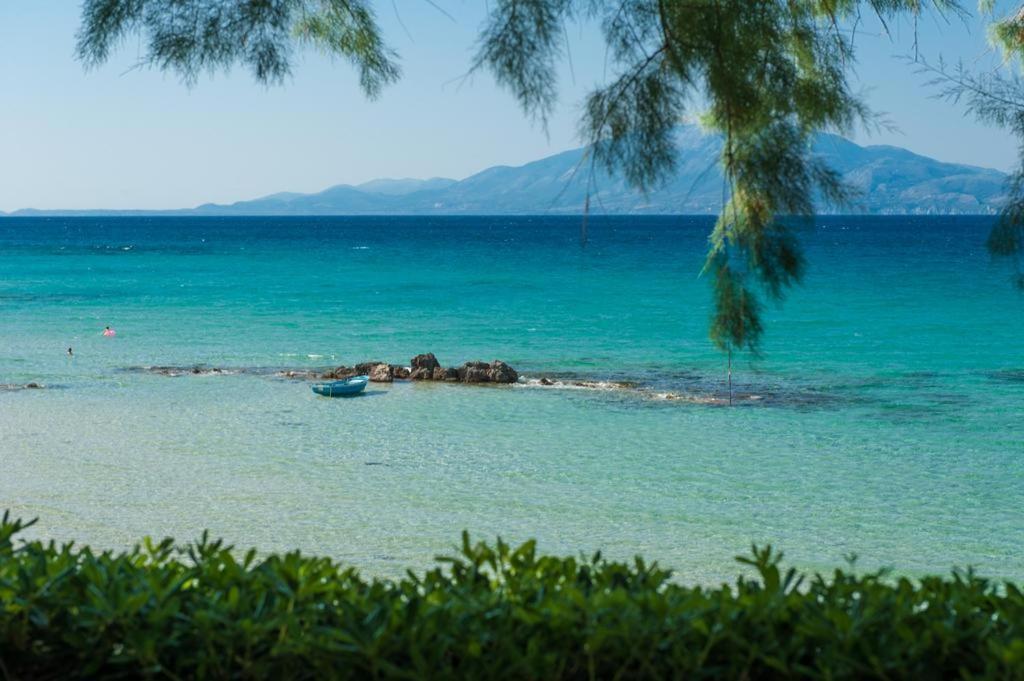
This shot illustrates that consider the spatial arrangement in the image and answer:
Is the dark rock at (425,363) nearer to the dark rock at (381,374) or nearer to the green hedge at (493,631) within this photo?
the dark rock at (381,374)

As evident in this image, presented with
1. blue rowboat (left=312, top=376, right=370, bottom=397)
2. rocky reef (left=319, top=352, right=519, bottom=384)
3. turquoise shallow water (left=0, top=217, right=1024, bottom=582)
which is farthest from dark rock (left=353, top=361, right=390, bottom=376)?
blue rowboat (left=312, top=376, right=370, bottom=397)

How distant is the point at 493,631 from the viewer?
3.45 meters

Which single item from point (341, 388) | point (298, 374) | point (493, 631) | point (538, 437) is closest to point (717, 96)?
point (493, 631)

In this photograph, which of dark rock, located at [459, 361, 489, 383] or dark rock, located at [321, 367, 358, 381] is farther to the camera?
dark rock, located at [321, 367, 358, 381]

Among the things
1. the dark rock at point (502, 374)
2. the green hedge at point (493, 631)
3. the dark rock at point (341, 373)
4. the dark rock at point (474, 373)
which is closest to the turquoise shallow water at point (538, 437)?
the dark rock at point (502, 374)

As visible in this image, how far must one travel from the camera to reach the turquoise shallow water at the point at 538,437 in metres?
10.8

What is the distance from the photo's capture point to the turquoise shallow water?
1080 cm

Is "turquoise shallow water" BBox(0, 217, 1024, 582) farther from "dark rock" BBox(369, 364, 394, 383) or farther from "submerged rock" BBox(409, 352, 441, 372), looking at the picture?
"submerged rock" BBox(409, 352, 441, 372)

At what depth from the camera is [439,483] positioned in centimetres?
1263

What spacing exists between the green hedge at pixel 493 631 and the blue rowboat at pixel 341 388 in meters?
14.3

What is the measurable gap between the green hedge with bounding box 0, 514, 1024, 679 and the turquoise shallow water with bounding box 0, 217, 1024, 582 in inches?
70.4

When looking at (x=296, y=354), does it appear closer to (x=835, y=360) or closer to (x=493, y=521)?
(x=835, y=360)

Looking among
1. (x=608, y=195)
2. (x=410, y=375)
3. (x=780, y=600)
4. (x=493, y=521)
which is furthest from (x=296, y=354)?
(x=780, y=600)

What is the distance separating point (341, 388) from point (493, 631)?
1479cm
